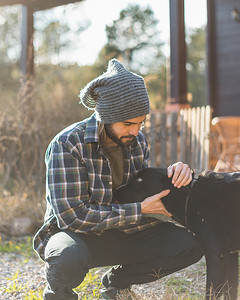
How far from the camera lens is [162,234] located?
2.35m

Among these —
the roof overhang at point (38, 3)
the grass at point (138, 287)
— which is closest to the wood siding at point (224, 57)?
the roof overhang at point (38, 3)

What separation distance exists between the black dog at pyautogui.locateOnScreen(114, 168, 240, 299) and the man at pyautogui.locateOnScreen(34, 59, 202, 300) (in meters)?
0.07

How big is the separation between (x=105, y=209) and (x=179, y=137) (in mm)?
3471

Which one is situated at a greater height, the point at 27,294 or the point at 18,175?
the point at 18,175

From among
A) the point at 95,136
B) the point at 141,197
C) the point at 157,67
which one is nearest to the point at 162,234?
the point at 141,197

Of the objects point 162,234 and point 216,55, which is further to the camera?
point 216,55

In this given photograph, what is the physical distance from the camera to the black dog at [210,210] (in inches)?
79.8

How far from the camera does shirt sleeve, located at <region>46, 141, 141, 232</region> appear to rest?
2.12 metres

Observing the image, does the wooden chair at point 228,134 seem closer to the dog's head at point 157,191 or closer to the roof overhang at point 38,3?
the roof overhang at point 38,3

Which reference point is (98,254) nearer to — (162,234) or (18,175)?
(162,234)

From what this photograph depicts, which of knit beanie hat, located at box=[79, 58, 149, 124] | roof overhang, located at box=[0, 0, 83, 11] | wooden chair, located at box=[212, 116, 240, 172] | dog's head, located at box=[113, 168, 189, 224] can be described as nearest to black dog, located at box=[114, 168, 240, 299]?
dog's head, located at box=[113, 168, 189, 224]

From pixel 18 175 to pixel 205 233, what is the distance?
2937 mm

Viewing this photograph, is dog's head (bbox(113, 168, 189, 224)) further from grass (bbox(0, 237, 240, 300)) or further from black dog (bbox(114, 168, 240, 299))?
grass (bbox(0, 237, 240, 300))

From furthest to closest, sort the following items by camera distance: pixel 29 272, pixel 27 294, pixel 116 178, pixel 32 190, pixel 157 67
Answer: pixel 157 67, pixel 32 190, pixel 29 272, pixel 27 294, pixel 116 178
